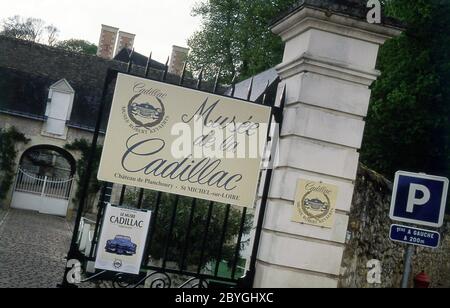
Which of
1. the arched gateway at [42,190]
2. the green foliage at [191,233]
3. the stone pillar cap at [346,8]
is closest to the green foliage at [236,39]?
the arched gateway at [42,190]

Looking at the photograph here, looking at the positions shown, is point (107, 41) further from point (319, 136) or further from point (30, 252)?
point (319, 136)

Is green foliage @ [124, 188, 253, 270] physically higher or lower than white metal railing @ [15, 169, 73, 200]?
higher

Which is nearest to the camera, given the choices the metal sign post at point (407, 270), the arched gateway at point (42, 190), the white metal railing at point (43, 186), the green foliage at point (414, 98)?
the metal sign post at point (407, 270)

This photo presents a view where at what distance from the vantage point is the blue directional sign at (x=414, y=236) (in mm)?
4773

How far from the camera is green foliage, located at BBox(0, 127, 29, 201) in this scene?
23453mm

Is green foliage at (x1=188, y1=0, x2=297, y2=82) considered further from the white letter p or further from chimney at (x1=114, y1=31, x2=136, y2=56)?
the white letter p

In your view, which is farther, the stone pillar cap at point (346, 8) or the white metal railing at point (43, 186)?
the white metal railing at point (43, 186)

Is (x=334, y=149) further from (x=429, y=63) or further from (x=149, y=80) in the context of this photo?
(x=429, y=63)

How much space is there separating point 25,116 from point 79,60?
206 inches

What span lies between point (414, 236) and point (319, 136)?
4.20 ft

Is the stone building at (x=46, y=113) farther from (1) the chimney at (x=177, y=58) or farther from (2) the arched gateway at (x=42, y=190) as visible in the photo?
(1) the chimney at (x=177, y=58)

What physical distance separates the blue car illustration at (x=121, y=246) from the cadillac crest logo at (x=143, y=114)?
41.1 inches

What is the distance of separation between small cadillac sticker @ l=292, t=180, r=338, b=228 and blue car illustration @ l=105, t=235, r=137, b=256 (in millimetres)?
1582

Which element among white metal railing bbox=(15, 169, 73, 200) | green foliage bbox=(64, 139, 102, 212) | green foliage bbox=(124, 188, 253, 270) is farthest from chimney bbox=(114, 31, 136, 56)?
green foliage bbox=(124, 188, 253, 270)
